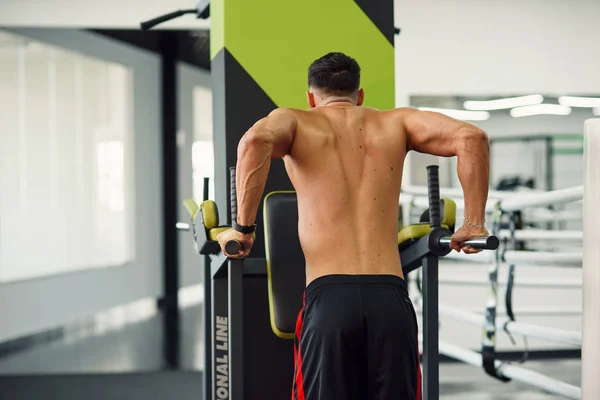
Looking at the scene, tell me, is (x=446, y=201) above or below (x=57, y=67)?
below

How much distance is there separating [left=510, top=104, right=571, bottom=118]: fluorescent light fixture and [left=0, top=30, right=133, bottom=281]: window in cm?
382

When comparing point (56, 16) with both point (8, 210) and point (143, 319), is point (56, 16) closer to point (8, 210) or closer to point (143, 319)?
point (8, 210)

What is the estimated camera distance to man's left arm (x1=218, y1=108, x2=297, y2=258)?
5.58ft

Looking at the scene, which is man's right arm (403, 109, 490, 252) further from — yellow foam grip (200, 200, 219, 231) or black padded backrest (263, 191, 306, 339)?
yellow foam grip (200, 200, 219, 231)

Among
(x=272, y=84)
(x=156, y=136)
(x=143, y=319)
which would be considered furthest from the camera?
(x=156, y=136)

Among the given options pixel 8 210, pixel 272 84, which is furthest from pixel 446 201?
pixel 8 210

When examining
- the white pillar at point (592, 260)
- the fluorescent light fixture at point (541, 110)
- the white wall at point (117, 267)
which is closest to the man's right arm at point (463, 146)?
the white pillar at point (592, 260)

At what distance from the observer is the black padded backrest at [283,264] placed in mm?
2051

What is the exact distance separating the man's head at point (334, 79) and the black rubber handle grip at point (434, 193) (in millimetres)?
288

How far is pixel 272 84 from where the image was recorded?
95.4 inches

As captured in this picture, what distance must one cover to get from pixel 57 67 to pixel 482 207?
16.8ft

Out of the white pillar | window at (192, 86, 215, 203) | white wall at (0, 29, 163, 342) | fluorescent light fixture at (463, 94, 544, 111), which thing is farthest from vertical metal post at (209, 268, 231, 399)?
window at (192, 86, 215, 203)

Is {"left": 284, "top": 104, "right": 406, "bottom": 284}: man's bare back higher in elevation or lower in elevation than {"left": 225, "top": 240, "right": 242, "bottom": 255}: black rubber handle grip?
higher

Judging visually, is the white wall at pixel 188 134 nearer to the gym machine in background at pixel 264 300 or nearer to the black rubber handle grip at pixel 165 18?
the black rubber handle grip at pixel 165 18
